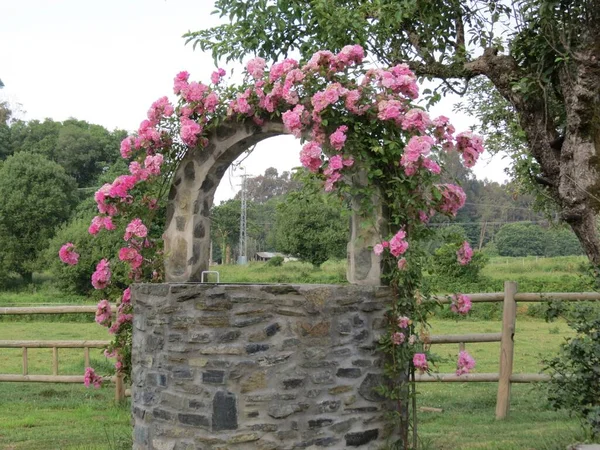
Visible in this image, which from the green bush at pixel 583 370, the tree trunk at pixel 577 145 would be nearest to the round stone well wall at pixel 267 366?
the green bush at pixel 583 370

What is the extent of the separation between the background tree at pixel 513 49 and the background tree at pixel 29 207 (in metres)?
28.0

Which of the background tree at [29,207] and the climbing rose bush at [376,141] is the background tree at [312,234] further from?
the climbing rose bush at [376,141]

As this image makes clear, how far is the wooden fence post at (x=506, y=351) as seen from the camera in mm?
7895

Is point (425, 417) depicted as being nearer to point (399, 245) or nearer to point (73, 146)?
point (399, 245)

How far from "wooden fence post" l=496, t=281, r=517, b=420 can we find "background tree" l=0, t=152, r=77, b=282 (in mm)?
29743

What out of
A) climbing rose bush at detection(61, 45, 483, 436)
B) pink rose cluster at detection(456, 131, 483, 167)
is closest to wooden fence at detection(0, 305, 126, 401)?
climbing rose bush at detection(61, 45, 483, 436)

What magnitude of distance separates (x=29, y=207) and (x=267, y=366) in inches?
1347

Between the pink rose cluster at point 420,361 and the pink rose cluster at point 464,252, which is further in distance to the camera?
the pink rose cluster at point 464,252

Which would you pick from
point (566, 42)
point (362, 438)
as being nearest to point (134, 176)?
point (362, 438)

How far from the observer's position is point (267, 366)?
457cm

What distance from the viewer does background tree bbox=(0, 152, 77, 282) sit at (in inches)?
1382

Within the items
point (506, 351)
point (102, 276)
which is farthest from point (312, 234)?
point (102, 276)

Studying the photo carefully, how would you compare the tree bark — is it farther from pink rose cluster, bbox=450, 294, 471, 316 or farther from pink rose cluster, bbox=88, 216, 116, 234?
pink rose cluster, bbox=88, 216, 116, 234

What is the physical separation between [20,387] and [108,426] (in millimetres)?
3645
